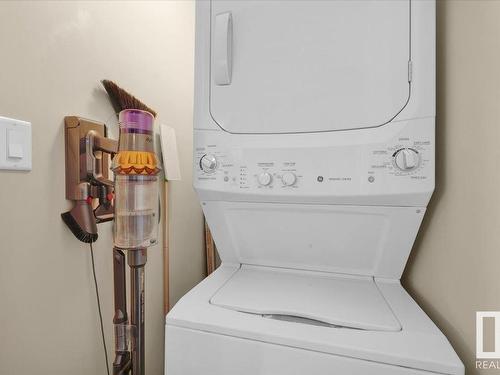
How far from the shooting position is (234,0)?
1063mm

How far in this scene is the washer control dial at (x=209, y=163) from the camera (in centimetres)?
109

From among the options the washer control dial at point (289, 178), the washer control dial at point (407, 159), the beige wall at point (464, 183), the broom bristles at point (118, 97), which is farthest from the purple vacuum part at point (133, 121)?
the beige wall at point (464, 183)

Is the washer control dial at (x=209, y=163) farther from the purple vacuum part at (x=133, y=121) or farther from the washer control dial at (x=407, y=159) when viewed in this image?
the washer control dial at (x=407, y=159)

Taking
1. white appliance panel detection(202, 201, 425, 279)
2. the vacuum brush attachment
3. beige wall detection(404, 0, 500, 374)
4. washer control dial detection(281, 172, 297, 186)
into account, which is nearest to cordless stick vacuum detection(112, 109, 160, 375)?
the vacuum brush attachment

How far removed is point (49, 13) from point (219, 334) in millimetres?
1162

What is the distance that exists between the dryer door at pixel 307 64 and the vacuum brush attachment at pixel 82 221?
604mm

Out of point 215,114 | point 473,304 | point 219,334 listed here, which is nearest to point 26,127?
point 215,114

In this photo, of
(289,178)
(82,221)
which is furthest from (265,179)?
(82,221)

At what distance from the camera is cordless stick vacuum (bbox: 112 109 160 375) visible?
2.73ft

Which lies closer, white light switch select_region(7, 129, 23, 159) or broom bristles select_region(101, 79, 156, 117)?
white light switch select_region(7, 129, 23, 159)

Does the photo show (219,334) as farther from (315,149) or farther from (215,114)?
(215,114)

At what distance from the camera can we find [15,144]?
0.78 meters

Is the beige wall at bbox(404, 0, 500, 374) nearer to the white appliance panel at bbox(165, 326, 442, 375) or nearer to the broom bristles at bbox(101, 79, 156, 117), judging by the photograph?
the white appliance panel at bbox(165, 326, 442, 375)

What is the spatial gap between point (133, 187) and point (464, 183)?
3.27 feet
